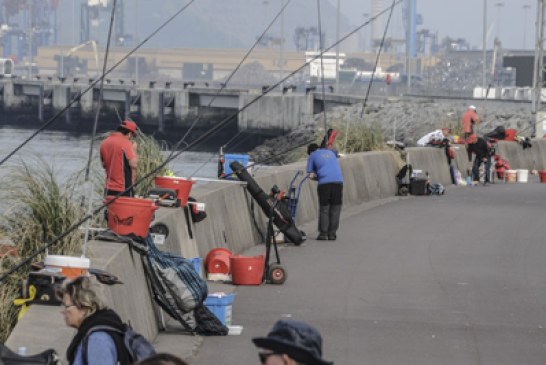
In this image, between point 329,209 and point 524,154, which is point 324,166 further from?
point 524,154

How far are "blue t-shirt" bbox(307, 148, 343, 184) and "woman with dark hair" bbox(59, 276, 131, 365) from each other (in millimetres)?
12518

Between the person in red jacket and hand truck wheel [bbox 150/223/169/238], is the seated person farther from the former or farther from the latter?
hand truck wheel [bbox 150/223/169/238]

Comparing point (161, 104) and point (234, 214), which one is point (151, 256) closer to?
point (234, 214)

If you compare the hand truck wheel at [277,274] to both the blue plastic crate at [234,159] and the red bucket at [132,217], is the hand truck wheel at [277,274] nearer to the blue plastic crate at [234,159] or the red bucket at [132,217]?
the red bucket at [132,217]

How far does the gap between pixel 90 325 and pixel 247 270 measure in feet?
26.5

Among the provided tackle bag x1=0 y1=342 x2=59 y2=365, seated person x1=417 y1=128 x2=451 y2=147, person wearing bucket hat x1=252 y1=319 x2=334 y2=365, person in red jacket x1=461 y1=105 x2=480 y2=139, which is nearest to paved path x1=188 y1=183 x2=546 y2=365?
tackle bag x1=0 y1=342 x2=59 y2=365

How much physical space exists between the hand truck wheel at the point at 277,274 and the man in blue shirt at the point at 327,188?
4299 mm

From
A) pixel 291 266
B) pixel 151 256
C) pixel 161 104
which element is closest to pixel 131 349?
pixel 151 256

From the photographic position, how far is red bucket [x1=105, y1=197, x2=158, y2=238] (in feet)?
39.1

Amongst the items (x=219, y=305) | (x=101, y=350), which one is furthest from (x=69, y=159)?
(x=101, y=350)

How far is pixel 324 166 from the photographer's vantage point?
1950 cm

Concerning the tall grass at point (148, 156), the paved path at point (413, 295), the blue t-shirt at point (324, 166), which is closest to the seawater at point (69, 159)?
the tall grass at point (148, 156)

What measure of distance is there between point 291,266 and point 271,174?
10.8 ft

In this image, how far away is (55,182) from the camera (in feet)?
40.8
